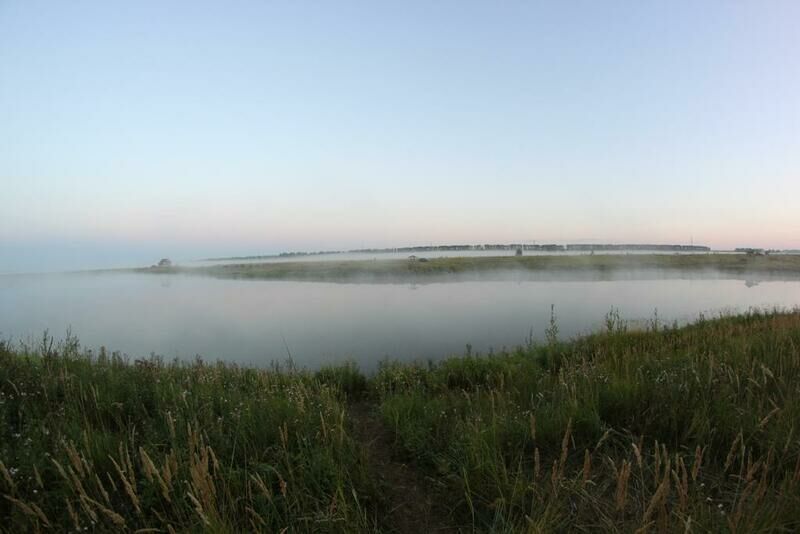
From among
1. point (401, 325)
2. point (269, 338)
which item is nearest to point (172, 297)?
point (269, 338)

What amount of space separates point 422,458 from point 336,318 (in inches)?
612

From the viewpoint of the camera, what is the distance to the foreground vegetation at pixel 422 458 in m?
2.16

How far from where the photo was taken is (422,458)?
3.65 meters

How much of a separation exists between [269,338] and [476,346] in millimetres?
8696

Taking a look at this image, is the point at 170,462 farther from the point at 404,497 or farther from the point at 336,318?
the point at 336,318

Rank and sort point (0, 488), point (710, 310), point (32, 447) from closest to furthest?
point (0, 488) < point (32, 447) < point (710, 310)

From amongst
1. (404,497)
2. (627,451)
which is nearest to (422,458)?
(404,497)

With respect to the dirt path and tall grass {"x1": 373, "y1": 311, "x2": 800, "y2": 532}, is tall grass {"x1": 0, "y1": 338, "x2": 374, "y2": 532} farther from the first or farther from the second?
tall grass {"x1": 373, "y1": 311, "x2": 800, "y2": 532}

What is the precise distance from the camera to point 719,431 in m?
3.18

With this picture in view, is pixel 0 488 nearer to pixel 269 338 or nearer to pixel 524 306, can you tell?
pixel 269 338

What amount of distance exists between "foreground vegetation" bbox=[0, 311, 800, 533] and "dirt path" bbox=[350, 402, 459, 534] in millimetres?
35

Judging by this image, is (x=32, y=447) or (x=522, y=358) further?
(x=522, y=358)

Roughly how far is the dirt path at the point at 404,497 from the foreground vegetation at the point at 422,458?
35 millimetres

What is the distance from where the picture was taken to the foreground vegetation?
216cm
